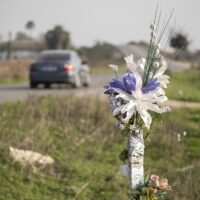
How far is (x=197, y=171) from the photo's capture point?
968 centimetres

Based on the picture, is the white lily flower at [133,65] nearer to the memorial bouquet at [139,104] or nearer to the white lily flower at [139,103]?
the memorial bouquet at [139,104]

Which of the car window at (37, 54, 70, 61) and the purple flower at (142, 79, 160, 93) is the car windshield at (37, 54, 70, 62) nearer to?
the car window at (37, 54, 70, 61)

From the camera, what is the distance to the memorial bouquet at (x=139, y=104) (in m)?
4.66

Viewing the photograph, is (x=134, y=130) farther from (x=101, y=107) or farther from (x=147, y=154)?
(x=101, y=107)

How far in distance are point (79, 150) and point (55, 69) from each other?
1096cm

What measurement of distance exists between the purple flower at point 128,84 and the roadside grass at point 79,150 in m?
2.87

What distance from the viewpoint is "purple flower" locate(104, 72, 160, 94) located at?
15.4 feet

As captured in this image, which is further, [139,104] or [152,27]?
[152,27]

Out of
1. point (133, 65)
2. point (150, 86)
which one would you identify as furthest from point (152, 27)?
point (150, 86)

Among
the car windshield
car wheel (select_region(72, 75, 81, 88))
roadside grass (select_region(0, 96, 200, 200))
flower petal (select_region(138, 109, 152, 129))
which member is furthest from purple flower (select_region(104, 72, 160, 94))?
the car windshield

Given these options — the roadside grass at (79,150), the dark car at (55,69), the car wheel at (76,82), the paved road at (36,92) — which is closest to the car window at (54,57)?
the dark car at (55,69)

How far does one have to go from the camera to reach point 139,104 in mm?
4668

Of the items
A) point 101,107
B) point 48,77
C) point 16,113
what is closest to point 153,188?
point 16,113

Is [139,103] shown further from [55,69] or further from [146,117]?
[55,69]
